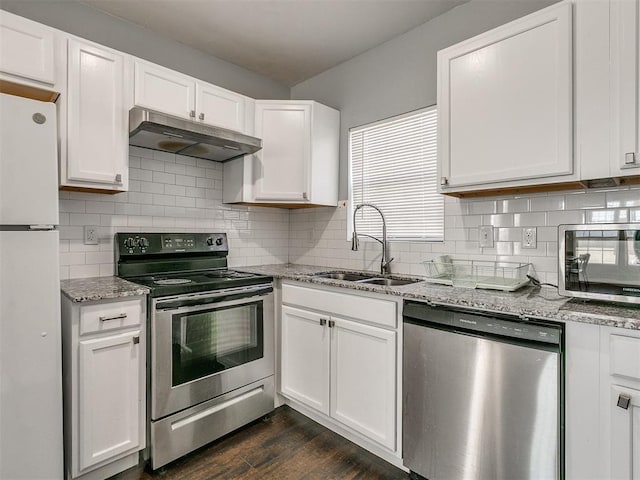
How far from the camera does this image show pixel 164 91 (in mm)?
2184

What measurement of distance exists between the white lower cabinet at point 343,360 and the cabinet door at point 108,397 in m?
0.91

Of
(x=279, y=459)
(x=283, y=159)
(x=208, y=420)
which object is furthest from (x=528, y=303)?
(x=283, y=159)

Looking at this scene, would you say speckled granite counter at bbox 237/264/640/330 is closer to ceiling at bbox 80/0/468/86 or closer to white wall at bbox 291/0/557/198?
Result: white wall at bbox 291/0/557/198

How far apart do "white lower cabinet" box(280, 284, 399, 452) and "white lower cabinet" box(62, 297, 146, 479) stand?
89cm

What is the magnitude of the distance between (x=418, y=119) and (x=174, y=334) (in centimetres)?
204

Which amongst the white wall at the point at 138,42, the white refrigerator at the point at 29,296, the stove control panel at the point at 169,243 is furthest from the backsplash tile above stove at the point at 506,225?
the white refrigerator at the point at 29,296

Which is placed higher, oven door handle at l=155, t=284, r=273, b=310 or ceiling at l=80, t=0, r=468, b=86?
ceiling at l=80, t=0, r=468, b=86

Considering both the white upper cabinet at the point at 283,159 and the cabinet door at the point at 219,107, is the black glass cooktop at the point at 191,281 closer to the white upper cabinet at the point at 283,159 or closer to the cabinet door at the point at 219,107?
the white upper cabinet at the point at 283,159

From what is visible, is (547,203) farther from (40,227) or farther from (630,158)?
(40,227)

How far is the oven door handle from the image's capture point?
6.16ft

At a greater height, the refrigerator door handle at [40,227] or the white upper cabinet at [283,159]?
the white upper cabinet at [283,159]

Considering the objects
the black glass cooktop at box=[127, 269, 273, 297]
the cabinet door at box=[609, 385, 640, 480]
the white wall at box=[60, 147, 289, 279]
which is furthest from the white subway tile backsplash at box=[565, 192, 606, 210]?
the white wall at box=[60, 147, 289, 279]

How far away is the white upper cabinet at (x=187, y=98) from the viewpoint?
83.1 inches

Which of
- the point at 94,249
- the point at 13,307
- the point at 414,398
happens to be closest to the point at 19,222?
the point at 13,307
